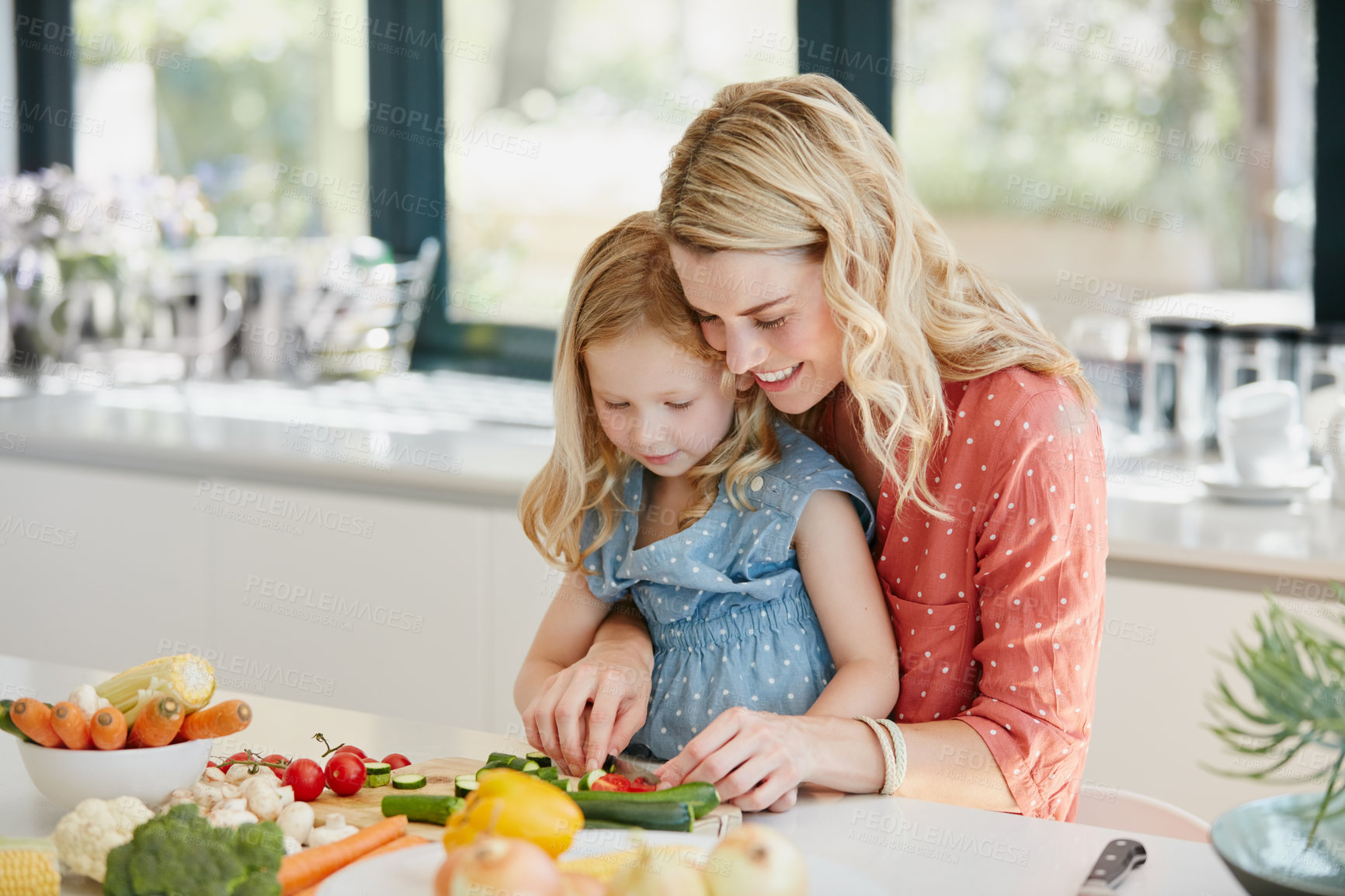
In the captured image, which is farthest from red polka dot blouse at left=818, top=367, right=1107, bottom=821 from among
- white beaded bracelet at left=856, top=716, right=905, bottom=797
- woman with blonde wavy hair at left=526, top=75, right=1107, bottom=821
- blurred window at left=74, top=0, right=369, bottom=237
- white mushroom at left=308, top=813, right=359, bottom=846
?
blurred window at left=74, top=0, right=369, bottom=237

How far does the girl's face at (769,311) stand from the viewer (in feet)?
4.26

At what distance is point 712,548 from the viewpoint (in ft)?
4.91

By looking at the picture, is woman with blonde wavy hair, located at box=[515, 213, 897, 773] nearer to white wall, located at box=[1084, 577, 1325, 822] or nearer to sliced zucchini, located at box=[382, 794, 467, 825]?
sliced zucchini, located at box=[382, 794, 467, 825]

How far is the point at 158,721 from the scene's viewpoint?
3.67 ft

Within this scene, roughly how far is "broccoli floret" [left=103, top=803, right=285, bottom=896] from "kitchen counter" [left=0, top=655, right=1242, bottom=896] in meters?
0.11

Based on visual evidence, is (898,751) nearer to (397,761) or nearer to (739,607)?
(739,607)

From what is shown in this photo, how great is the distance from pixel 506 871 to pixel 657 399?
0.71 metres

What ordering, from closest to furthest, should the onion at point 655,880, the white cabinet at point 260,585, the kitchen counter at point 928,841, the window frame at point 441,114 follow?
the onion at point 655,880
the kitchen counter at point 928,841
the window frame at point 441,114
the white cabinet at point 260,585

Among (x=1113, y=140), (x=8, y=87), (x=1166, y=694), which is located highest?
(x=8, y=87)

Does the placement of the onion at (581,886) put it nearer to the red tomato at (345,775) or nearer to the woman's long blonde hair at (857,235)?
the red tomato at (345,775)

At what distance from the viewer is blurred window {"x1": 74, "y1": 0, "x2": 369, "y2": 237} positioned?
3402mm

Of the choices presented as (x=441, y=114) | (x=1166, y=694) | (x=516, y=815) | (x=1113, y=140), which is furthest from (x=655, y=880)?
(x=441, y=114)

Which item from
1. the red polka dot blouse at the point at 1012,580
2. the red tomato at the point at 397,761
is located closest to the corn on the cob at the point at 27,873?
the red tomato at the point at 397,761

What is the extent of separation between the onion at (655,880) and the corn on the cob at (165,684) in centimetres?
47
